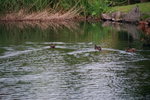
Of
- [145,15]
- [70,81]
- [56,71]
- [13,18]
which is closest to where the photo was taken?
[70,81]

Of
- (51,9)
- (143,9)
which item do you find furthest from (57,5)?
(143,9)

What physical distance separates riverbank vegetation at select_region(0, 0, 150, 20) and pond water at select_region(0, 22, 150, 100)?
1669 centimetres

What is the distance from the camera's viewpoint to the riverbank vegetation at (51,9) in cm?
5175

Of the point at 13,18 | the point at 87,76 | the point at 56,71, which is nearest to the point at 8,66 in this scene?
the point at 56,71

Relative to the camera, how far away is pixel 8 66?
22.6 meters

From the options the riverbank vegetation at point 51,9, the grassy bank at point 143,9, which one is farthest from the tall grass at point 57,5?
the grassy bank at point 143,9

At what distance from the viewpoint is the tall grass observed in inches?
2038

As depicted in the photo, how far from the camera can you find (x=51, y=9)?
53.5m

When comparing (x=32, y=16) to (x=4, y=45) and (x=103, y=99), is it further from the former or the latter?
(x=103, y=99)

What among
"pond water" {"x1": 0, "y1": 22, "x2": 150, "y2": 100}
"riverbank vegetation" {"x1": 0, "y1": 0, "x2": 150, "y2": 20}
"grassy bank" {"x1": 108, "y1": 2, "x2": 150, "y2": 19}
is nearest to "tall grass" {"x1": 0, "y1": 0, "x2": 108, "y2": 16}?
"riverbank vegetation" {"x1": 0, "y1": 0, "x2": 150, "y2": 20}

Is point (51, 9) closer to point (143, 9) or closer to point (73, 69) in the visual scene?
point (143, 9)

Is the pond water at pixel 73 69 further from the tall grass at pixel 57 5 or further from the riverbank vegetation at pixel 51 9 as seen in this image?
the tall grass at pixel 57 5

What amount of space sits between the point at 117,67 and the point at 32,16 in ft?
102

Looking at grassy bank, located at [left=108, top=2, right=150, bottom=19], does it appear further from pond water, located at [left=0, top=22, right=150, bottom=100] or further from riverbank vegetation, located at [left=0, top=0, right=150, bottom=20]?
pond water, located at [left=0, top=22, right=150, bottom=100]
